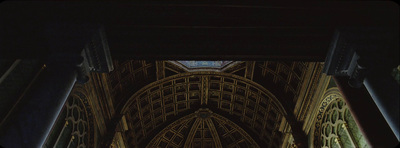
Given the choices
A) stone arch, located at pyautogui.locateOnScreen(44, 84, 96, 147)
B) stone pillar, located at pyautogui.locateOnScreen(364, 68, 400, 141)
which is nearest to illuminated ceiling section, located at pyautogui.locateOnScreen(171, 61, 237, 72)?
stone arch, located at pyautogui.locateOnScreen(44, 84, 96, 147)

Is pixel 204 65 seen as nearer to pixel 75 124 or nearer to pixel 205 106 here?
pixel 205 106

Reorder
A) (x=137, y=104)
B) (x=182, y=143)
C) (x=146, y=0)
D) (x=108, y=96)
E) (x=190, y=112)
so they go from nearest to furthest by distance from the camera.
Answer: (x=146, y=0) → (x=108, y=96) → (x=137, y=104) → (x=190, y=112) → (x=182, y=143)

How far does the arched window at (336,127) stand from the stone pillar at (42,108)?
350 inches

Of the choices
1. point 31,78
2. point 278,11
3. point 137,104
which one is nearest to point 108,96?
point 137,104

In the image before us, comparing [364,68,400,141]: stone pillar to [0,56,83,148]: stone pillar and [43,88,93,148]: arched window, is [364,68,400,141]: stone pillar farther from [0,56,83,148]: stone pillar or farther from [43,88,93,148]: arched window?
[43,88,93,148]: arched window

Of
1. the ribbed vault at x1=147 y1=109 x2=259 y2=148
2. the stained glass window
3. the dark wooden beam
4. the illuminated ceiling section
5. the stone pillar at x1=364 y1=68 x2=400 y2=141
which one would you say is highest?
the illuminated ceiling section

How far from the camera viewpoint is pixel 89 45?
20.5 ft

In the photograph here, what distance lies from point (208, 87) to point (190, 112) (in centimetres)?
258

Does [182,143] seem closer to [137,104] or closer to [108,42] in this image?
[137,104]

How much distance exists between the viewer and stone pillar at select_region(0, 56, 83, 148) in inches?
187

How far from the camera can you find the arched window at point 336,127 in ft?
32.9

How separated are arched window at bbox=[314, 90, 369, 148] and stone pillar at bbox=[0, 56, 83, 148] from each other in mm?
8886

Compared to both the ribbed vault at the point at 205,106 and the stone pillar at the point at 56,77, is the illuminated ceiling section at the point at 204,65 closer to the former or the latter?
the ribbed vault at the point at 205,106

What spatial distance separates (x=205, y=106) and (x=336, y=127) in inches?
359
